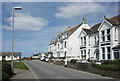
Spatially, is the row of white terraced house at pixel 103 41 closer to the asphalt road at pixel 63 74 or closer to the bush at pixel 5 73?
the asphalt road at pixel 63 74

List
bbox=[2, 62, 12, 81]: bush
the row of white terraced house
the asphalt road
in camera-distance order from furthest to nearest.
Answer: the row of white terraced house
the asphalt road
bbox=[2, 62, 12, 81]: bush

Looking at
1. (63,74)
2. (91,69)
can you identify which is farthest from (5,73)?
(91,69)

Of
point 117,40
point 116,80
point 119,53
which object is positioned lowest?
point 116,80

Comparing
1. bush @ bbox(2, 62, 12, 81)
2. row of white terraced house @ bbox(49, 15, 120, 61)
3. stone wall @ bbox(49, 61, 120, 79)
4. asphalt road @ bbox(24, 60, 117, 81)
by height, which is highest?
row of white terraced house @ bbox(49, 15, 120, 61)

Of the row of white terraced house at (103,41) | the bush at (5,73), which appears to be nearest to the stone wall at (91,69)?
the row of white terraced house at (103,41)

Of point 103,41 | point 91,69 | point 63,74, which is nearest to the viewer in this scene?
point 63,74

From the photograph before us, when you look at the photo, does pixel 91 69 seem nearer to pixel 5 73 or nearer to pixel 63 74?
pixel 63 74

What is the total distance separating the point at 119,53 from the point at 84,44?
35.2 feet

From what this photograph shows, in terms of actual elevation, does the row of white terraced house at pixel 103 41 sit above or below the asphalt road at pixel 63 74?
above

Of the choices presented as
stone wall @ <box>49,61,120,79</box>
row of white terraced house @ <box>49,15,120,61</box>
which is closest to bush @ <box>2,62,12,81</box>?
stone wall @ <box>49,61,120,79</box>

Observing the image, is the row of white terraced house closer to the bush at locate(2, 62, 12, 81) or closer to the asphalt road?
the asphalt road

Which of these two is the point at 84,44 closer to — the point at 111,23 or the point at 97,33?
the point at 97,33

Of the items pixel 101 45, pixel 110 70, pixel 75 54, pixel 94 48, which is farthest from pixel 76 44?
pixel 110 70

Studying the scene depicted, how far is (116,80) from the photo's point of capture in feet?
41.0
